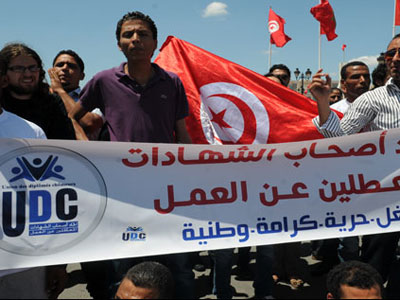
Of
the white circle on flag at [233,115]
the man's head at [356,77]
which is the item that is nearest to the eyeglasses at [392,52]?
the white circle on flag at [233,115]

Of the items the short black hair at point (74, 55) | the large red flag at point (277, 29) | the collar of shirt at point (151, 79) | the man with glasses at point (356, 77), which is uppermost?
the large red flag at point (277, 29)

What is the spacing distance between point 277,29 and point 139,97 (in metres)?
12.2

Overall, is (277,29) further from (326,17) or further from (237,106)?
(237,106)

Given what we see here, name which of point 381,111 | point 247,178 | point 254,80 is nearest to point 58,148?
point 247,178

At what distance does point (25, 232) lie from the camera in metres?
2.19

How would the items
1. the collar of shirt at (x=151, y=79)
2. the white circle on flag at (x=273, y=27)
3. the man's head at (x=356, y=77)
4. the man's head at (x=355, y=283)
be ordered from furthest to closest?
the white circle on flag at (x=273, y=27), the man's head at (x=356, y=77), the collar of shirt at (x=151, y=79), the man's head at (x=355, y=283)

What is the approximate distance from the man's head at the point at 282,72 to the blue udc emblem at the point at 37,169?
2.84 meters

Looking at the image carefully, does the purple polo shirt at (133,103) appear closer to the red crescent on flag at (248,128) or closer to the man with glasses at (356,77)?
the red crescent on flag at (248,128)

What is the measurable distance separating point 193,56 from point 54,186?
6.05 feet

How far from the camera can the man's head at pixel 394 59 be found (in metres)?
2.64

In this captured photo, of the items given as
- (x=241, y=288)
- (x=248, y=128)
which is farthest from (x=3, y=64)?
(x=241, y=288)

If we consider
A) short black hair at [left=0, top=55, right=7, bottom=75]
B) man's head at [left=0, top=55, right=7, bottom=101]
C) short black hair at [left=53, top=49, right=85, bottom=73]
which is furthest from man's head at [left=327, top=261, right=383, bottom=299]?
short black hair at [left=53, top=49, right=85, bottom=73]

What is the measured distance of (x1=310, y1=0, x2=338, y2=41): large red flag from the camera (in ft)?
34.9

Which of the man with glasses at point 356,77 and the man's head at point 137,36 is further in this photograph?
the man with glasses at point 356,77
